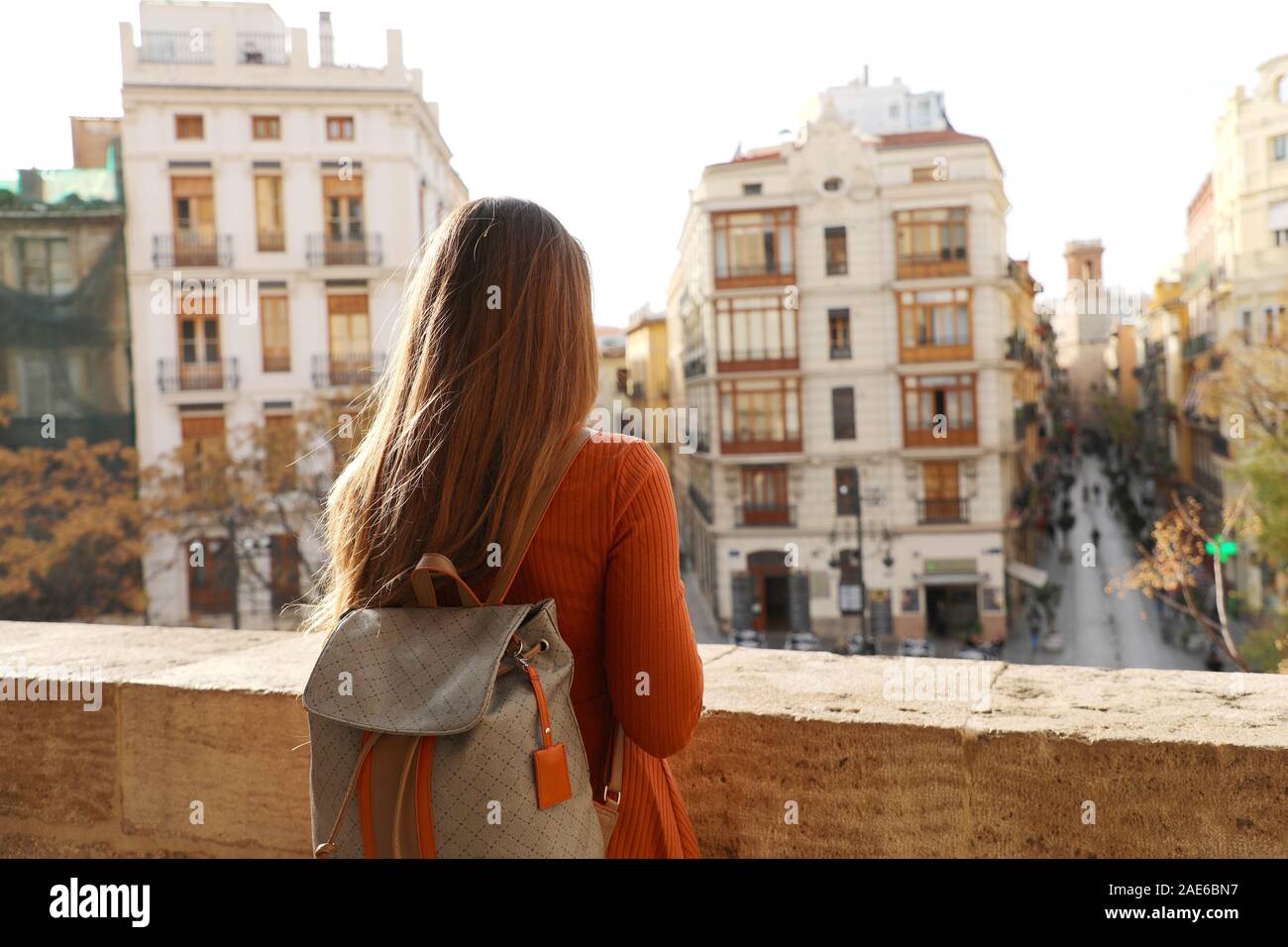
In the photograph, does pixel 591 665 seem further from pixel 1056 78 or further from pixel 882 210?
pixel 1056 78

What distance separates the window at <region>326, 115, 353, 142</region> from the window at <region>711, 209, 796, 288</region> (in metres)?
5.08

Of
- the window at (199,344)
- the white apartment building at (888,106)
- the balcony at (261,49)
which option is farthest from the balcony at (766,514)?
the balcony at (261,49)

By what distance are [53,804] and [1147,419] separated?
3425 cm

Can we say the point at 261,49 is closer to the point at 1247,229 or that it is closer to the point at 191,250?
the point at 191,250

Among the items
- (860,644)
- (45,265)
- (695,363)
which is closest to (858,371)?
(695,363)

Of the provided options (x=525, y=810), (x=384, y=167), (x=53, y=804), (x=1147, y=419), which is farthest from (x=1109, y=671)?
(x=1147, y=419)

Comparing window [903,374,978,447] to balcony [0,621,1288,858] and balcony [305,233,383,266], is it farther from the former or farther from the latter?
balcony [0,621,1288,858]

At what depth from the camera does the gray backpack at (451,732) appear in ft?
2.56

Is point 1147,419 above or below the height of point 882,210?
below

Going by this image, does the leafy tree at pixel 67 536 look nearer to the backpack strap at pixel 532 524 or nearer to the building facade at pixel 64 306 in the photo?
the building facade at pixel 64 306

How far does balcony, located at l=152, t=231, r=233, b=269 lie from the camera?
15.7 metres

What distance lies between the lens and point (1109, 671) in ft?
4.47

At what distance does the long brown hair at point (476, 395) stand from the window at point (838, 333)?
16488 millimetres

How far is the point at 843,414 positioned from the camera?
17.1 metres
